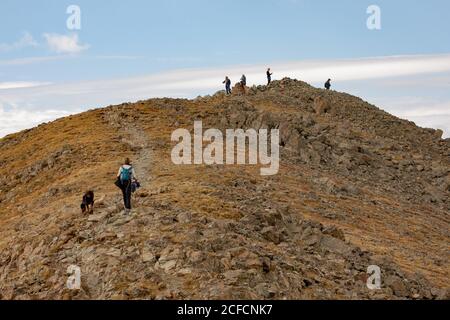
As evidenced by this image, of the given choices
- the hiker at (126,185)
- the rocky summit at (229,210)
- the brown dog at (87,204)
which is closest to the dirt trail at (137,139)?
the rocky summit at (229,210)

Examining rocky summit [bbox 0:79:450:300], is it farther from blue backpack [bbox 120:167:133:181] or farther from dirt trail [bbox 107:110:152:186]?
blue backpack [bbox 120:167:133:181]

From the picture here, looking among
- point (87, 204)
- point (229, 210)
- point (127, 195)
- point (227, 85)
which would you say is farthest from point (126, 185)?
point (227, 85)

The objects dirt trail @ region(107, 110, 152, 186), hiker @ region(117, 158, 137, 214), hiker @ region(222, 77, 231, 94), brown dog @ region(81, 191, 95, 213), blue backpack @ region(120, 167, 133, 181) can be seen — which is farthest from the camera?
hiker @ region(222, 77, 231, 94)

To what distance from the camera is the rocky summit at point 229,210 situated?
16609mm

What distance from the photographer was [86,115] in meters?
47.8

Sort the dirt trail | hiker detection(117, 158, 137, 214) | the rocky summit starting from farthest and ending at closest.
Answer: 1. the dirt trail
2. hiker detection(117, 158, 137, 214)
3. the rocky summit

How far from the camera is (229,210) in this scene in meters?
21.6

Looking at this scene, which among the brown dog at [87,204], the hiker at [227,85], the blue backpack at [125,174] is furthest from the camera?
the hiker at [227,85]

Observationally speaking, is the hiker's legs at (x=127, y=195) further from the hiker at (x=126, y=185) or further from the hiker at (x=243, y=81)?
the hiker at (x=243, y=81)

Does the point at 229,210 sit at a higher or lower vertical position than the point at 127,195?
lower

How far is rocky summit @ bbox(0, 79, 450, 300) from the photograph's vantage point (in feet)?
54.5

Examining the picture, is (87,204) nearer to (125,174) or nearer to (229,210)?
(125,174)

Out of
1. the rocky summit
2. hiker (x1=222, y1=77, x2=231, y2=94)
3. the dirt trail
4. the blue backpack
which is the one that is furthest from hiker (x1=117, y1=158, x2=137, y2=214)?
hiker (x1=222, y1=77, x2=231, y2=94)
